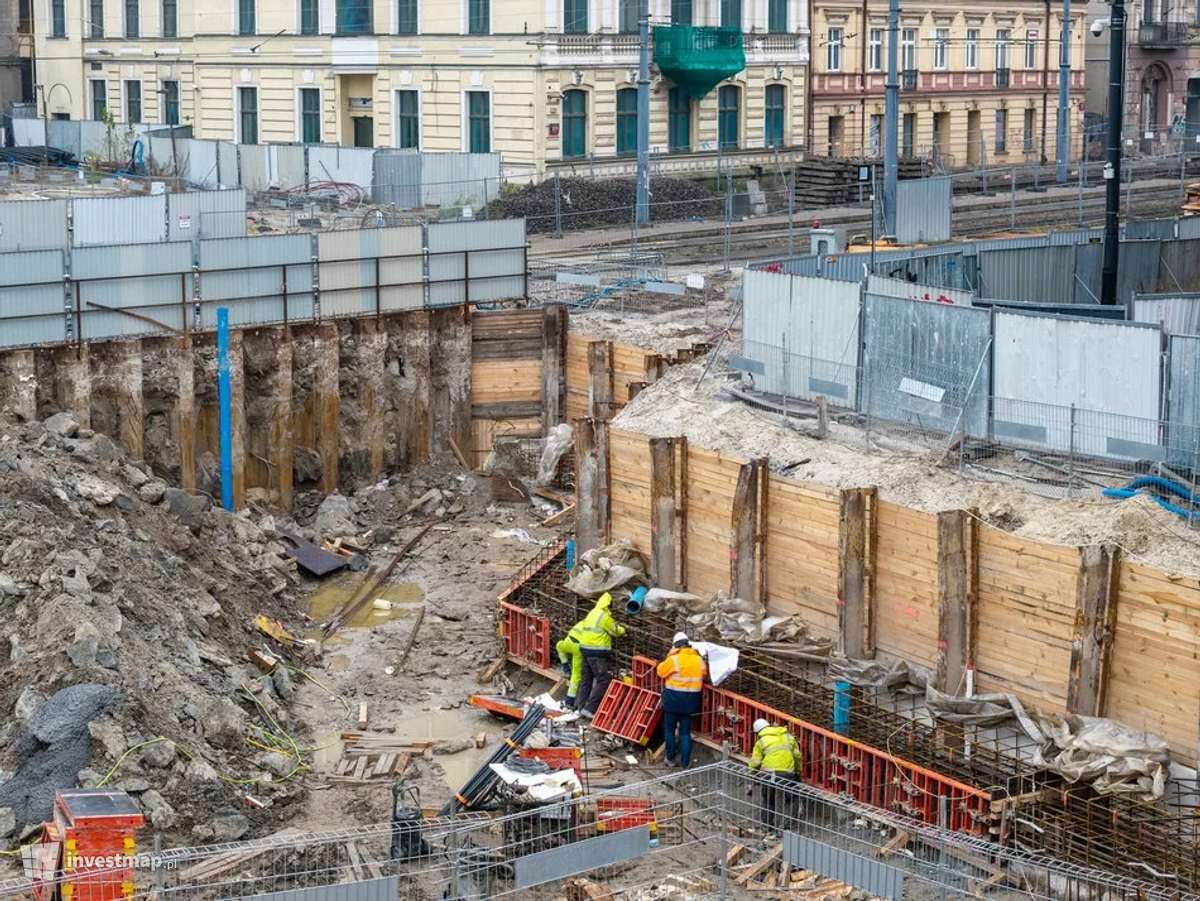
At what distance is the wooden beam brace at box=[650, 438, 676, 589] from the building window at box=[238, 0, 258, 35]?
40.7 m

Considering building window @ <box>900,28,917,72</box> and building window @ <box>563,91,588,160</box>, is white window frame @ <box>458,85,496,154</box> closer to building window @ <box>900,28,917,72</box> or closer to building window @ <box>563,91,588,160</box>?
building window @ <box>563,91,588,160</box>

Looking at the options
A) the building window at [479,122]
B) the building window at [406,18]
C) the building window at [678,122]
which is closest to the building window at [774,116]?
the building window at [678,122]

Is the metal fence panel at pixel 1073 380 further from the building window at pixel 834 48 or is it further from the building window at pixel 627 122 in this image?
the building window at pixel 834 48

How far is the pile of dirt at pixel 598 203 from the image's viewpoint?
1978 inches

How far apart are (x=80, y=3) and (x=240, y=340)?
147ft

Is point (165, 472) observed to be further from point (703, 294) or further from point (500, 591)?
point (703, 294)

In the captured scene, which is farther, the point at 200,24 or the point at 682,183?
the point at 200,24

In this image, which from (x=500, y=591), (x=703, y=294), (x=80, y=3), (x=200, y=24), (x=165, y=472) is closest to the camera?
(x=500, y=591)

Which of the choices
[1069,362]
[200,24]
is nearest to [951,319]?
[1069,362]

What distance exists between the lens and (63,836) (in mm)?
17438

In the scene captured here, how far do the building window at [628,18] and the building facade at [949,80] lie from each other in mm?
8231

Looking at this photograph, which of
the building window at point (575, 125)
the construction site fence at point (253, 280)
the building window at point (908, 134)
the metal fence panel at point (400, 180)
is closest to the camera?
the construction site fence at point (253, 280)

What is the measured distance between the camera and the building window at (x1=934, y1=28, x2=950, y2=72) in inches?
2608

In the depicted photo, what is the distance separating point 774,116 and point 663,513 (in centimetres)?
3700
